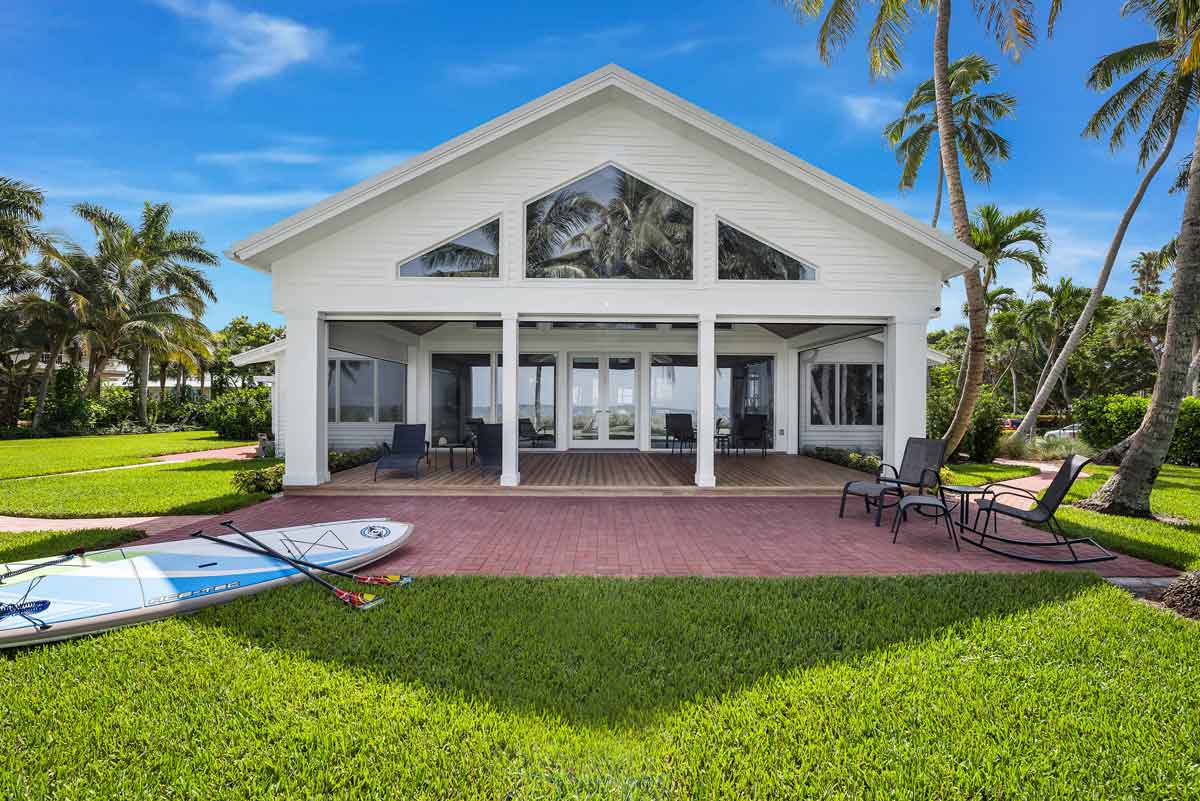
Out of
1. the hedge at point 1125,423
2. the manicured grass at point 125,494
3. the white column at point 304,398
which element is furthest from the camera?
the hedge at point 1125,423

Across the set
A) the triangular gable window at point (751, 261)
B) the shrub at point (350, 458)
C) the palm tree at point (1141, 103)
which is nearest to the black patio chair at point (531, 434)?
the shrub at point (350, 458)

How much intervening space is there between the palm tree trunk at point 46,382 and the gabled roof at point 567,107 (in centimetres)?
2502

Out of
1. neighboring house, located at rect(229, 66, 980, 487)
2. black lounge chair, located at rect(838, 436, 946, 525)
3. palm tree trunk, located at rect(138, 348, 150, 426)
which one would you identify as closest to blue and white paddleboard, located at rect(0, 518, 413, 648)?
neighboring house, located at rect(229, 66, 980, 487)

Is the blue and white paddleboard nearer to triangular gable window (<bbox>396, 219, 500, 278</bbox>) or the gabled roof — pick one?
triangular gable window (<bbox>396, 219, 500, 278</bbox>)

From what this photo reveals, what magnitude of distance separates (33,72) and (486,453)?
52.9 feet

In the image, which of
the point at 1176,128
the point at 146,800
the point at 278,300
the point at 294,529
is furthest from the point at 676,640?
the point at 1176,128

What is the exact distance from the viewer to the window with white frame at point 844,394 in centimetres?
1412

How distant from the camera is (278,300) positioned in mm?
8781

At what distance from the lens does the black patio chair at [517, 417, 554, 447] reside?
1352 cm

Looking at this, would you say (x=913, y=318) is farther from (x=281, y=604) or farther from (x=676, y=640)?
(x=281, y=604)

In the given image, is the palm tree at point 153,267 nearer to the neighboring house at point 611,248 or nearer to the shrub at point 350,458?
the shrub at point 350,458

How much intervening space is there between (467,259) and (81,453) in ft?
52.5

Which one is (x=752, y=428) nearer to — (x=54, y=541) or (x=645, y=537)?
(x=645, y=537)

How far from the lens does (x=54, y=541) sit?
5938 millimetres
